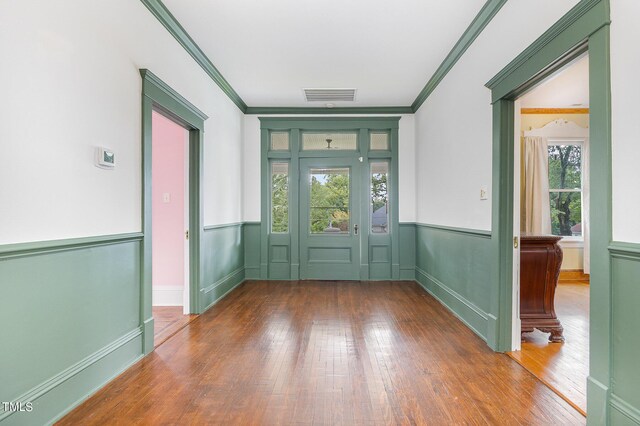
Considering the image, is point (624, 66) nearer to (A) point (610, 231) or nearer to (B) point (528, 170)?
(A) point (610, 231)

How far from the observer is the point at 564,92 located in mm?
4984

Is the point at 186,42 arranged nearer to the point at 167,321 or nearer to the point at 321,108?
the point at 321,108

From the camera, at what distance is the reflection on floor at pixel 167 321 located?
3291 millimetres

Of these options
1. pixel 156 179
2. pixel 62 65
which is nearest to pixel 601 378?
pixel 62 65

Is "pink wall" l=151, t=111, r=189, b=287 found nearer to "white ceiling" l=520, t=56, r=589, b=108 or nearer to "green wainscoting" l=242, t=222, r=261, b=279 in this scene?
"green wainscoting" l=242, t=222, r=261, b=279

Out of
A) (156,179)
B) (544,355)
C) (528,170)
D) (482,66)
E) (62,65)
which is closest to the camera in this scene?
(62,65)

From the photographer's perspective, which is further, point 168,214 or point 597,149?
point 168,214

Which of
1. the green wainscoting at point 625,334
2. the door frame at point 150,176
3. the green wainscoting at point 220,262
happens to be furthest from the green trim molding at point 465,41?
the green wainscoting at point 220,262

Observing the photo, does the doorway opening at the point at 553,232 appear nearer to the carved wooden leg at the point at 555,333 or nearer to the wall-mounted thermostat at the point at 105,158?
the carved wooden leg at the point at 555,333

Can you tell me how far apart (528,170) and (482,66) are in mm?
3232

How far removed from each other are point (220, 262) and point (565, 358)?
382 cm

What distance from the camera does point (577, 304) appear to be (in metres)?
4.40

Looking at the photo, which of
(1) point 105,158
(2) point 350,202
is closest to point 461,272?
(2) point 350,202

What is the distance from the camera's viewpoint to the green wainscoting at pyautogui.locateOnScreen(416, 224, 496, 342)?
3180 millimetres
